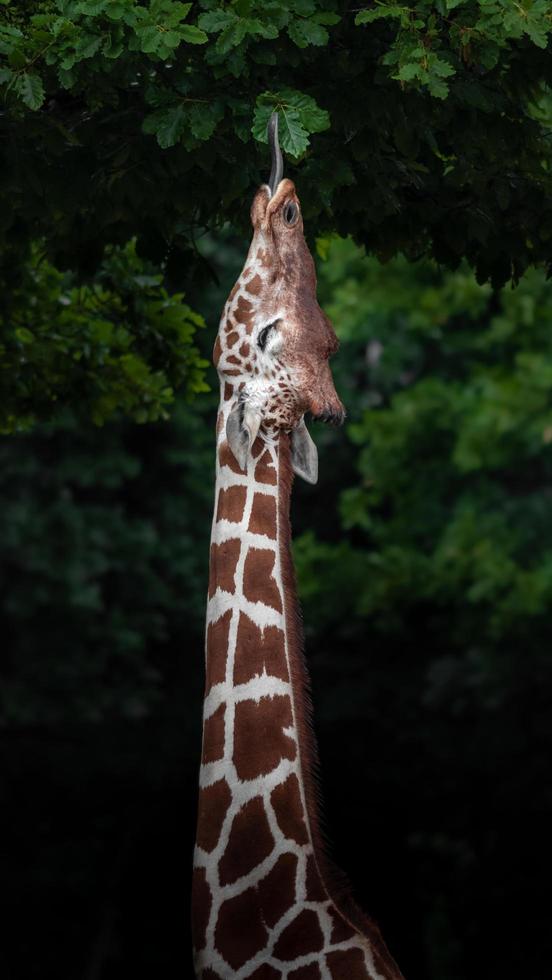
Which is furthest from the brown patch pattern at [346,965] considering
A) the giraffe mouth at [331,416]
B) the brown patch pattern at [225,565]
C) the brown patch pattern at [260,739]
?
the giraffe mouth at [331,416]

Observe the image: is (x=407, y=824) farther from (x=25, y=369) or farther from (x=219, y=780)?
(x=219, y=780)

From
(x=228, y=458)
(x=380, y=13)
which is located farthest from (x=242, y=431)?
(x=380, y=13)

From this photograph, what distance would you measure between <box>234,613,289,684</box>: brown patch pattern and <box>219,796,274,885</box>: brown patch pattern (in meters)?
0.44

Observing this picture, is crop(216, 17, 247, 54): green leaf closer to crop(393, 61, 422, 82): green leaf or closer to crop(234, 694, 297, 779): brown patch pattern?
crop(393, 61, 422, 82): green leaf

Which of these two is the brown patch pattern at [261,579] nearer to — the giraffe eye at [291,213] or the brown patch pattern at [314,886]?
the brown patch pattern at [314,886]

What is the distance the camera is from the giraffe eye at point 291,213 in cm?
617

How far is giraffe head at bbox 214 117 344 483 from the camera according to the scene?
6012mm

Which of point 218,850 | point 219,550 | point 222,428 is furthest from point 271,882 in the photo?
point 222,428

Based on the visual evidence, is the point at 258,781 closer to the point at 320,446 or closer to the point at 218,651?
the point at 218,651

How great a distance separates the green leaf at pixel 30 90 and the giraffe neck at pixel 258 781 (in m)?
1.58

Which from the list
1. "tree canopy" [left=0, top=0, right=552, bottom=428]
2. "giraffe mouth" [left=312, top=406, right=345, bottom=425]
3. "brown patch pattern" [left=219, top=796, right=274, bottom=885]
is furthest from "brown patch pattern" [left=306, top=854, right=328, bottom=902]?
"tree canopy" [left=0, top=0, right=552, bottom=428]

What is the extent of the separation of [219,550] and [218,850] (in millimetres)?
1069

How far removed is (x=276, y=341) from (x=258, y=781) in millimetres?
1604

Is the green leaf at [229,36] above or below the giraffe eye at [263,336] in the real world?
above
